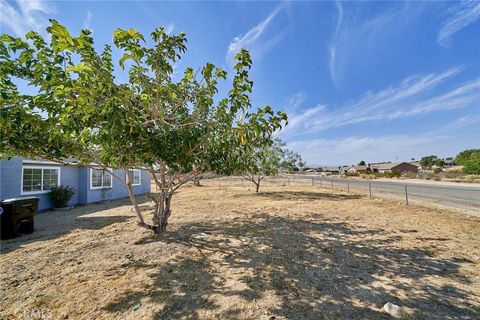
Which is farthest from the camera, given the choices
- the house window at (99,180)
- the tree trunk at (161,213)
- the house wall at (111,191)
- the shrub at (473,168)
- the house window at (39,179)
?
the shrub at (473,168)

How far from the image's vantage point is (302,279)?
3809mm

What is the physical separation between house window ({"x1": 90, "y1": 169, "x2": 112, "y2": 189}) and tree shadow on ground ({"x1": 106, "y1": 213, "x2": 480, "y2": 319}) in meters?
10.6

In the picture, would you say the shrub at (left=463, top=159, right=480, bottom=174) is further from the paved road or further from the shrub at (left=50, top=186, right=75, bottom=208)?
the shrub at (left=50, top=186, right=75, bottom=208)

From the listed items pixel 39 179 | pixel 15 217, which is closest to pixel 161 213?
pixel 15 217

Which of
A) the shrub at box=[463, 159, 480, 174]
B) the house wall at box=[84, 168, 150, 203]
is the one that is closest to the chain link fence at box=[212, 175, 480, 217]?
the house wall at box=[84, 168, 150, 203]

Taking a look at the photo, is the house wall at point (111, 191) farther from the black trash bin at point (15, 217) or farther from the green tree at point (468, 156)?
the green tree at point (468, 156)

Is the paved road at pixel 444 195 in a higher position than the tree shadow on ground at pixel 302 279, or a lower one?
lower

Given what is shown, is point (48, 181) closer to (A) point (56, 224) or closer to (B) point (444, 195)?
(A) point (56, 224)

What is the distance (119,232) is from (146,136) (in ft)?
14.1

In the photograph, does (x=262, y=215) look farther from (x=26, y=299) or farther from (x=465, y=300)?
(x=26, y=299)

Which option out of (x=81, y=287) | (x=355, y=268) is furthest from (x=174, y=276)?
(x=355, y=268)

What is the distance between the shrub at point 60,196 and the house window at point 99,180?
1833 mm

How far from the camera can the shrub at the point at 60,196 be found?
11.7m

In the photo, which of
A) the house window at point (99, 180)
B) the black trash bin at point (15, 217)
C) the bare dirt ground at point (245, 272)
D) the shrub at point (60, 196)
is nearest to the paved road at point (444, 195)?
the bare dirt ground at point (245, 272)
